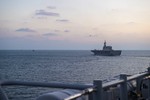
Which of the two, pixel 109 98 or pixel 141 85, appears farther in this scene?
pixel 141 85

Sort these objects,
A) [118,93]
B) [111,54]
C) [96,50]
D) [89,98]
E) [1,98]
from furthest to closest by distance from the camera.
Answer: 1. [96,50]
2. [111,54]
3. [118,93]
4. [89,98]
5. [1,98]

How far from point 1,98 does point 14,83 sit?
1.02 m

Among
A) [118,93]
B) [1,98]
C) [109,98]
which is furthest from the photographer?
[118,93]

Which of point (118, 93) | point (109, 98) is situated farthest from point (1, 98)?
point (118, 93)

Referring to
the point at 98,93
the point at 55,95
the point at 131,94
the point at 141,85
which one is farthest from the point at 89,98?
the point at 141,85

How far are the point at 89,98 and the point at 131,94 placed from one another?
267 cm

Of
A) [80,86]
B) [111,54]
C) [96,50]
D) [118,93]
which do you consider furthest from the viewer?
[96,50]

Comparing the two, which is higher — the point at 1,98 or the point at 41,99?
the point at 1,98

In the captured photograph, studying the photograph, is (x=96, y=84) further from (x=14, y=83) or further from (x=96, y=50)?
(x=96, y=50)

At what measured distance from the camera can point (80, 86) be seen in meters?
4.73

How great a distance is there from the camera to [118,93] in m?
Result: 5.84

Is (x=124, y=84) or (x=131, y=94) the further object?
(x=131, y=94)

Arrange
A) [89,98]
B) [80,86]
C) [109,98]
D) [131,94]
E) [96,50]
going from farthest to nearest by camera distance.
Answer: [96,50] < [131,94] < [109,98] < [80,86] < [89,98]

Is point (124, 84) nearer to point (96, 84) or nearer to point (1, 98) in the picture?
point (96, 84)
